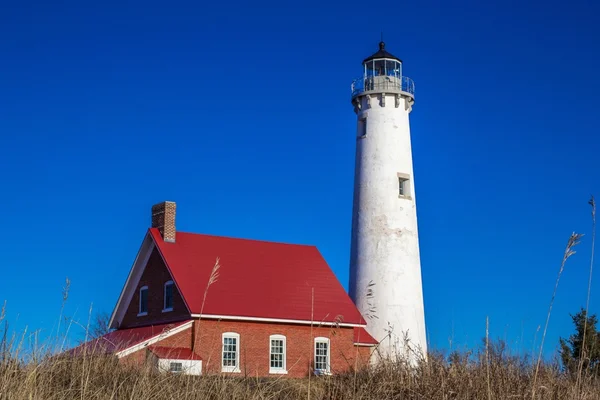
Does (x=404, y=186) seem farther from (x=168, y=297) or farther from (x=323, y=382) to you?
(x=323, y=382)

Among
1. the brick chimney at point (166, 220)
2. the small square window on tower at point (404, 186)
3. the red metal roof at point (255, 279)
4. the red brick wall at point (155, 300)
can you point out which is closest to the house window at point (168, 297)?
the red brick wall at point (155, 300)

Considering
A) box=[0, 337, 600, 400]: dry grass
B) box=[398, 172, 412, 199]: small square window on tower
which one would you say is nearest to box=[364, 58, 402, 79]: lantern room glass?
box=[398, 172, 412, 199]: small square window on tower

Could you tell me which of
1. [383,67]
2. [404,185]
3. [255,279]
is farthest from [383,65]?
[255,279]

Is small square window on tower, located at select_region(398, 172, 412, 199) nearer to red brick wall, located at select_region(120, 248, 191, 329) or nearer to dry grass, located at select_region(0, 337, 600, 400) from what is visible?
red brick wall, located at select_region(120, 248, 191, 329)

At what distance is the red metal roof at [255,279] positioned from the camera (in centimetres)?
2885

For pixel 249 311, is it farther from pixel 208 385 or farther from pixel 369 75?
pixel 208 385

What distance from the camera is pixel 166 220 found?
102 feet

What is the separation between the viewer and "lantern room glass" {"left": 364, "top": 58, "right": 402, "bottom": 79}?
1384 inches

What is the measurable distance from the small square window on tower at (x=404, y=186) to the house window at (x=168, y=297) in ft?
33.2

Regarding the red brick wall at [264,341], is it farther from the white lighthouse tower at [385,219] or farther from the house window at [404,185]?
the house window at [404,185]

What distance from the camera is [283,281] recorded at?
1231 inches

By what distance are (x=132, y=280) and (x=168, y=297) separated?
3.46 meters

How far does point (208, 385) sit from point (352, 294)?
82.2ft

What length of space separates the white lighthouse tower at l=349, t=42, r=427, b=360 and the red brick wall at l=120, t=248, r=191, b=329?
7.68 meters
